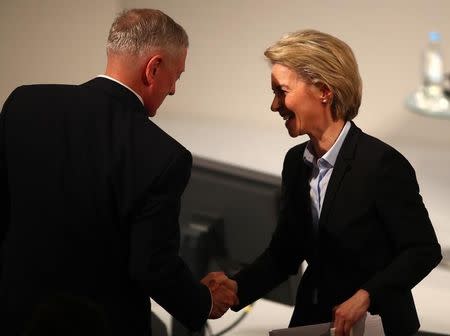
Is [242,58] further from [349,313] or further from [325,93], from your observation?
[349,313]

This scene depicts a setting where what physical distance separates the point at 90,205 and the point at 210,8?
16.4 ft

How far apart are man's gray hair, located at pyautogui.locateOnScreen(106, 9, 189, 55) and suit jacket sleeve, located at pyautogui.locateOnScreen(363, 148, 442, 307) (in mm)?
623

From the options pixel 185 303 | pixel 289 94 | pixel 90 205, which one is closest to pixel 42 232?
pixel 90 205

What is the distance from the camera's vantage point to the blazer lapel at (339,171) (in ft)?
7.65

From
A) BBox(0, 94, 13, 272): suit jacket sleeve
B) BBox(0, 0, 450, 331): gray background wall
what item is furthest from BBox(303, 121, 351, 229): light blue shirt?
BBox(0, 0, 450, 331): gray background wall

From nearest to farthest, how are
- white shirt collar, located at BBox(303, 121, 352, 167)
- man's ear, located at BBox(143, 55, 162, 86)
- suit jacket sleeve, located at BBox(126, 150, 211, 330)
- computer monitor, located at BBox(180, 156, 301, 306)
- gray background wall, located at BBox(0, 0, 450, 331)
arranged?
1. suit jacket sleeve, located at BBox(126, 150, 211, 330)
2. man's ear, located at BBox(143, 55, 162, 86)
3. white shirt collar, located at BBox(303, 121, 352, 167)
4. computer monitor, located at BBox(180, 156, 301, 306)
5. gray background wall, located at BBox(0, 0, 450, 331)

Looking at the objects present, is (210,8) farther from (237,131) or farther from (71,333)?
(71,333)

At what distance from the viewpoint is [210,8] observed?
6859 mm

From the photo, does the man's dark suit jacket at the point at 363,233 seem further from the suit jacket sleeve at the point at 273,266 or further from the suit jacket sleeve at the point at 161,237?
the suit jacket sleeve at the point at 161,237

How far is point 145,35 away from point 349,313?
858 millimetres

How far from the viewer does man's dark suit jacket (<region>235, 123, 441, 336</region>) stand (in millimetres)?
2258

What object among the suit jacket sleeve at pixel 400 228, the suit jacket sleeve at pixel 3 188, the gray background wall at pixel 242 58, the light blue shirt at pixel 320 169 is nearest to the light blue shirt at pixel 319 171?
the light blue shirt at pixel 320 169

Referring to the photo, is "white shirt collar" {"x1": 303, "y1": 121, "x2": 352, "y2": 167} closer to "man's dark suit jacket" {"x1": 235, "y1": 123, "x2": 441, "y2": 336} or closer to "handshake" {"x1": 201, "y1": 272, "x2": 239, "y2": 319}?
"man's dark suit jacket" {"x1": 235, "y1": 123, "x2": 441, "y2": 336}

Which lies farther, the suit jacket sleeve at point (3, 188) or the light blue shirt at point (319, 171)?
the light blue shirt at point (319, 171)
